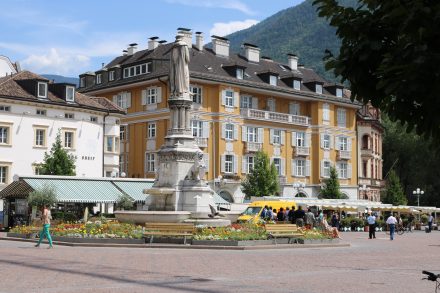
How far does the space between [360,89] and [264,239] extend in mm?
22291

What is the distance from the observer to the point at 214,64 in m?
70.4

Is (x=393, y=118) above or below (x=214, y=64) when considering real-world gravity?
below

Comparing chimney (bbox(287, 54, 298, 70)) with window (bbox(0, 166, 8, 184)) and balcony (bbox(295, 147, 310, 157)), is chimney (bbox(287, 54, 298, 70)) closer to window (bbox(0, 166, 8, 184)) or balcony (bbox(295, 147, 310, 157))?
balcony (bbox(295, 147, 310, 157))

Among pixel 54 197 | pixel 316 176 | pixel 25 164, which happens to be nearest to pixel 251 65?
pixel 316 176

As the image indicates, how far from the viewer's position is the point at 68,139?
188ft

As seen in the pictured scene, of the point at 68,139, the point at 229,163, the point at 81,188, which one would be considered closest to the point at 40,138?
the point at 68,139

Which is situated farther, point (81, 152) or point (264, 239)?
point (81, 152)

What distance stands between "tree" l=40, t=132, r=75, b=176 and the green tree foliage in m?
8.83

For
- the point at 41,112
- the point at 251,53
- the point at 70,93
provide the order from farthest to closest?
the point at 251,53 < the point at 70,93 < the point at 41,112

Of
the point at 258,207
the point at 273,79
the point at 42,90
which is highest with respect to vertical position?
the point at 273,79

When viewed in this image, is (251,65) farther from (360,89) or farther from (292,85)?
(360,89)

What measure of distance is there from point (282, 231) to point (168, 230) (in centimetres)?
492

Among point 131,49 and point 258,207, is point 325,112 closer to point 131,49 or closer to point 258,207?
point 131,49

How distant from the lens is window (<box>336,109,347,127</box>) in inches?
3120
